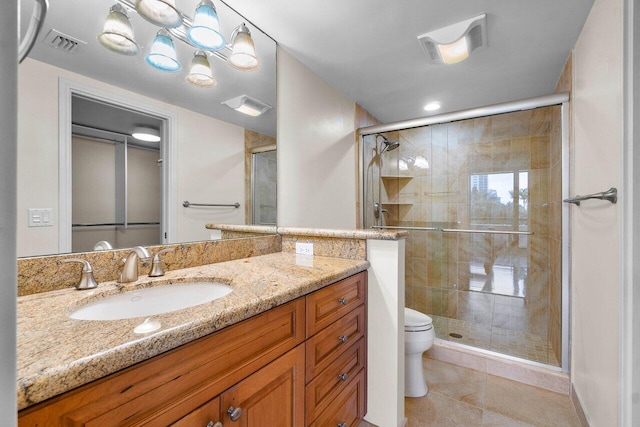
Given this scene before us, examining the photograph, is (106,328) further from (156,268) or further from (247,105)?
(247,105)

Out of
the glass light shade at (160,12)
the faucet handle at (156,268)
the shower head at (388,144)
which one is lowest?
A: the faucet handle at (156,268)

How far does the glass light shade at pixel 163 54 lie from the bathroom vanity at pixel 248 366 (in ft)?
2.92

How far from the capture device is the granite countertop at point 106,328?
45 cm

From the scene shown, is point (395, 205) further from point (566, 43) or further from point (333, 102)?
point (566, 43)

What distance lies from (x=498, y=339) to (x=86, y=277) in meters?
2.82

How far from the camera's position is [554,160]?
2.16m

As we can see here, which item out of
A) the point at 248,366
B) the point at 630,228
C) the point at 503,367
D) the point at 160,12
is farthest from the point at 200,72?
the point at 503,367

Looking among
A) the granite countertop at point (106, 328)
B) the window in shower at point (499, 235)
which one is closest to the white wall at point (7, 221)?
the granite countertop at point (106, 328)

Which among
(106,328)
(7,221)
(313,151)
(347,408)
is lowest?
(347,408)

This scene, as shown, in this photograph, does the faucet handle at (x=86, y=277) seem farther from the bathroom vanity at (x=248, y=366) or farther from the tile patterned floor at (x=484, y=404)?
the tile patterned floor at (x=484, y=404)

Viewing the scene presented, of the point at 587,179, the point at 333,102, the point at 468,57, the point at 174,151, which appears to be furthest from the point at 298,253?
the point at 468,57

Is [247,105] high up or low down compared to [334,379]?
up

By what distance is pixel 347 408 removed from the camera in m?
1.24

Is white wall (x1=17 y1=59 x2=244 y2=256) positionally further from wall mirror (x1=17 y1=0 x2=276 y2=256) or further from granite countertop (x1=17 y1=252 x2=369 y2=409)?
granite countertop (x1=17 y1=252 x2=369 y2=409)
